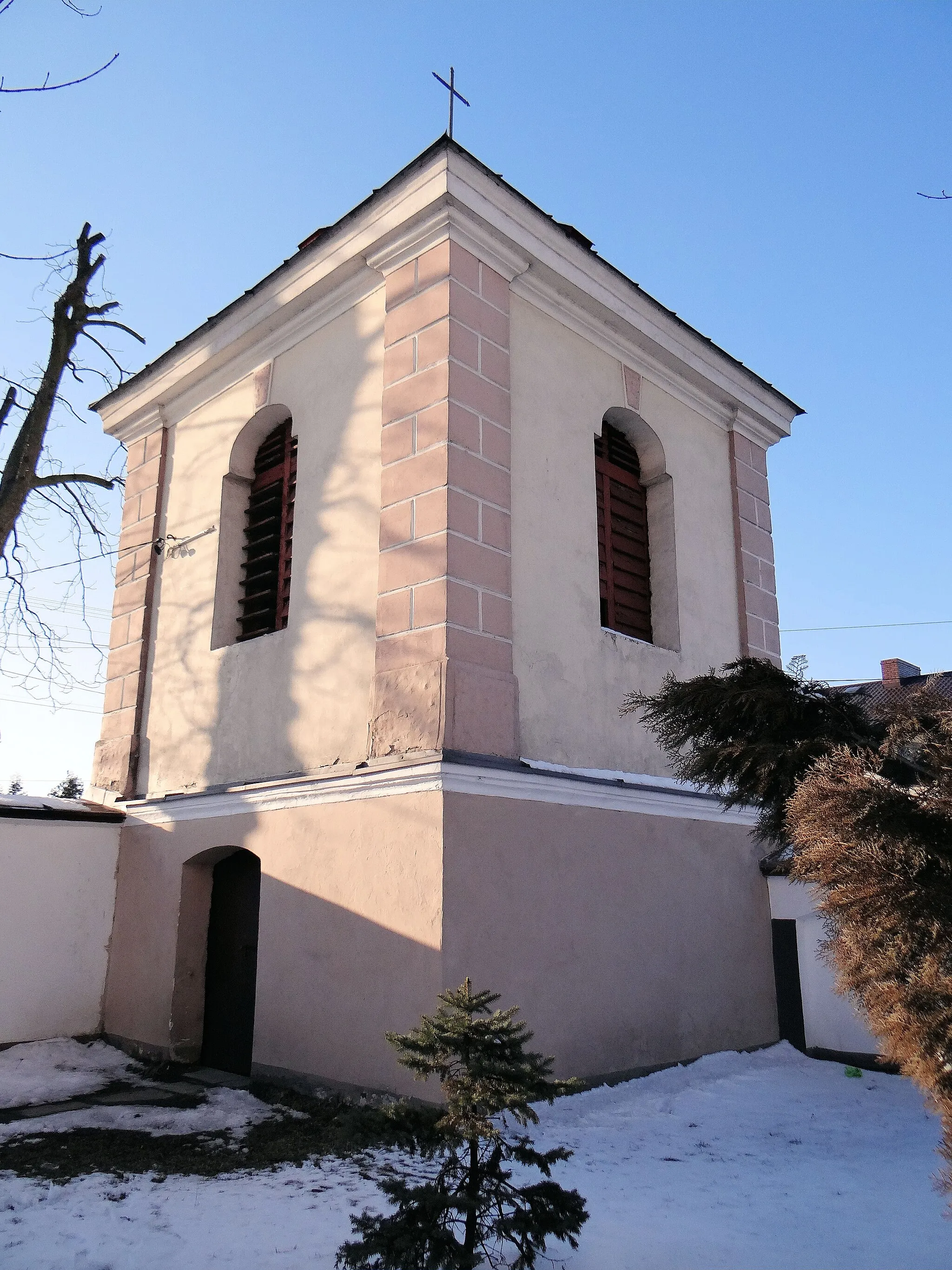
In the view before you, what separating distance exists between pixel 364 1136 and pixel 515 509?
5.05 metres

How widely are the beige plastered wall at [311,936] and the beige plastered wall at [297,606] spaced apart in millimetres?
579

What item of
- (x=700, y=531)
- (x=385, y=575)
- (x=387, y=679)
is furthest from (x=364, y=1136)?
(x=700, y=531)

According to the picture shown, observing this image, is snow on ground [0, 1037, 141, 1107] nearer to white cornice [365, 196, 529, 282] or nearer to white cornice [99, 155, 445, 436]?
white cornice [99, 155, 445, 436]

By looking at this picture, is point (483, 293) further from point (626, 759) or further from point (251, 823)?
point (251, 823)

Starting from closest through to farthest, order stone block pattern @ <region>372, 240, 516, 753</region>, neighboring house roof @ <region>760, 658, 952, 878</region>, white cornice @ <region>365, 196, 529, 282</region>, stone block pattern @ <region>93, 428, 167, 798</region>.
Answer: neighboring house roof @ <region>760, 658, 952, 878</region> < stone block pattern @ <region>372, 240, 516, 753</region> < white cornice @ <region>365, 196, 529, 282</region> < stone block pattern @ <region>93, 428, 167, 798</region>

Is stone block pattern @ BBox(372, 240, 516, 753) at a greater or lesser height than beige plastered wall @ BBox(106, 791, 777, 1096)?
greater

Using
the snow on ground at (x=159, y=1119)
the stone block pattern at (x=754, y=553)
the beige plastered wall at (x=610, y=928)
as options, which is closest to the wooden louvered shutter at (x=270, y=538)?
the beige plastered wall at (x=610, y=928)

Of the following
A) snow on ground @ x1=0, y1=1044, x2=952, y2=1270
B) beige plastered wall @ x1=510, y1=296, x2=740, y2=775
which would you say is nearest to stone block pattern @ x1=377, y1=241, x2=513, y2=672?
beige plastered wall @ x1=510, y1=296, x2=740, y2=775

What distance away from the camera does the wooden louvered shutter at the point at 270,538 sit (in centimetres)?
864

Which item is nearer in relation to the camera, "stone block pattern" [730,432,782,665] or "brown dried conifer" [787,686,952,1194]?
"brown dried conifer" [787,686,952,1194]

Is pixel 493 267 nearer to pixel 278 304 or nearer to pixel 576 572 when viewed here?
pixel 278 304

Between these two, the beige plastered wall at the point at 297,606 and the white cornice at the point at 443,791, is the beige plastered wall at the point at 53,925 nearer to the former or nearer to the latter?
the white cornice at the point at 443,791

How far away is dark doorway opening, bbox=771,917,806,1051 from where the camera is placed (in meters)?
8.69

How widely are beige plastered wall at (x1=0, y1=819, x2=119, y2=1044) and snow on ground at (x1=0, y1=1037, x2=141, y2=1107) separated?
190mm
